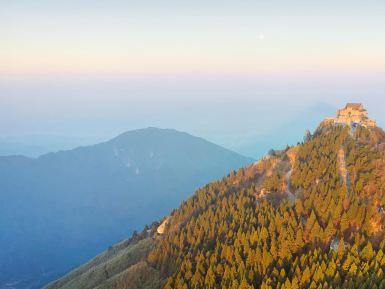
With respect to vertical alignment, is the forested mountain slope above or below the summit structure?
below

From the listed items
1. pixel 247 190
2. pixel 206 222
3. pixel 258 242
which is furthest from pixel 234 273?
pixel 247 190

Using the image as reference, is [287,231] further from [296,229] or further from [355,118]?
[355,118]

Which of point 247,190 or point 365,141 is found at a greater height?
point 365,141

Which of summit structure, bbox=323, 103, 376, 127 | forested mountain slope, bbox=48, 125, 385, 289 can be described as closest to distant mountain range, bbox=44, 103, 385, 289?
forested mountain slope, bbox=48, 125, 385, 289

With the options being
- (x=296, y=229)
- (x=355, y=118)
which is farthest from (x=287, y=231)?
(x=355, y=118)

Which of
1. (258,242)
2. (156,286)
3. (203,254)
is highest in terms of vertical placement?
(258,242)

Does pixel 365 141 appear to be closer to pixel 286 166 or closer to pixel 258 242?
pixel 286 166

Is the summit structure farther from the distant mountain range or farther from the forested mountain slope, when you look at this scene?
the forested mountain slope

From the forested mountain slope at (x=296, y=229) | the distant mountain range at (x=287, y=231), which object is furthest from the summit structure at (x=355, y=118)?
the forested mountain slope at (x=296, y=229)
